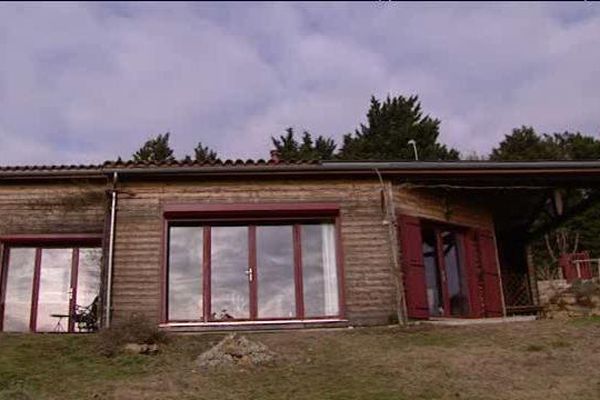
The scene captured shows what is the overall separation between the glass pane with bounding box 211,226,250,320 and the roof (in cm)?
112

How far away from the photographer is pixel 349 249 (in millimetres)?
13609

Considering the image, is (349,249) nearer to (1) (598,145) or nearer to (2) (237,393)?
(2) (237,393)

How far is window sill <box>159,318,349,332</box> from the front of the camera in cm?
1300

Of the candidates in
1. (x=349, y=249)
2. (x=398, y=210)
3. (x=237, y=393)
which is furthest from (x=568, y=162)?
(x=237, y=393)

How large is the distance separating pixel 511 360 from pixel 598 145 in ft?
89.9

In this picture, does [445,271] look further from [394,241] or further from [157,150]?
[157,150]

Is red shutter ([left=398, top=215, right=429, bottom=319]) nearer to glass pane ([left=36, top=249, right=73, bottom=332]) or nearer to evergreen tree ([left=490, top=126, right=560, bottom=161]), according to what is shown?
glass pane ([left=36, top=249, right=73, bottom=332])

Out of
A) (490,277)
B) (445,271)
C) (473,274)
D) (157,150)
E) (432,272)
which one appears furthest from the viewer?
(157,150)

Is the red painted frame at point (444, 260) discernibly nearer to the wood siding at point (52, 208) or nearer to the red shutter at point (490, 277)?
the red shutter at point (490, 277)

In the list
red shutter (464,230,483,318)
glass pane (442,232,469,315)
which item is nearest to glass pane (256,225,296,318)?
glass pane (442,232,469,315)

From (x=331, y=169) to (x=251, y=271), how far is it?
2.33 m

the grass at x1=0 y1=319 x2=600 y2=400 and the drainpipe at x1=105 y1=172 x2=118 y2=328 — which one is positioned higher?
the drainpipe at x1=105 y1=172 x2=118 y2=328

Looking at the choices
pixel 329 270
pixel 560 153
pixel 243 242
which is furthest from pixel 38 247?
pixel 560 153

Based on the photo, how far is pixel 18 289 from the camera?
14273 millimetres
